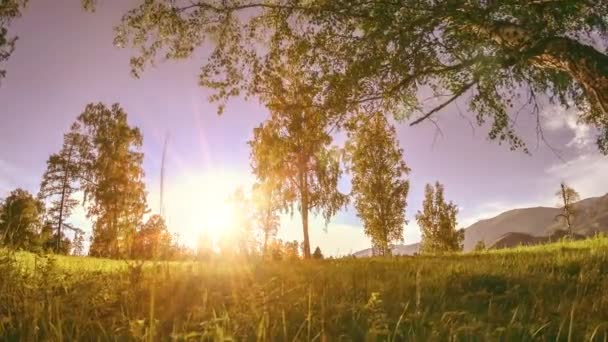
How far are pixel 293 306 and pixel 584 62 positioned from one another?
7.75m

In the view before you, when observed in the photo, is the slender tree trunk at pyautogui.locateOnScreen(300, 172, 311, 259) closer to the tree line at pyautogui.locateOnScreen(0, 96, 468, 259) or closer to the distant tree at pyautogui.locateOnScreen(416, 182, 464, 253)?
the tree line at pyautogui.locateOnScreen(0, 96, 468, 259)

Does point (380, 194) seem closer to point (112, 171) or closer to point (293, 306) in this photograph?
point (112, 171)

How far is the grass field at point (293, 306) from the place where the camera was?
314cm

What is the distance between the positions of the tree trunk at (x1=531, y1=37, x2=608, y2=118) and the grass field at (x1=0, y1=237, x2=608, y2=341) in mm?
3313

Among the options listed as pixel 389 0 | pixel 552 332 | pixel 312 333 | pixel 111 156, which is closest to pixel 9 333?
pixel 312 333

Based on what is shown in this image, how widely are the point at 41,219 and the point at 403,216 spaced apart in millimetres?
43573

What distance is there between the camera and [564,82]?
10625mm

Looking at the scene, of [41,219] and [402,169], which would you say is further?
[402,169]

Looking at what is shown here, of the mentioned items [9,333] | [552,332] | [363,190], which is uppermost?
[363,190]

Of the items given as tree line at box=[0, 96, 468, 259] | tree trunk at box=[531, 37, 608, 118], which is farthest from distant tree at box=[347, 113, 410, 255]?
tree trunk at box=[531, 37, 608, 118]

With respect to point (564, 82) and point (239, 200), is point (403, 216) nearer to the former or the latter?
point (239, 200)

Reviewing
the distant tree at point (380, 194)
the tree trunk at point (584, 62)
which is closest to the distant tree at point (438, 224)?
the distant tree at point (380, 194)

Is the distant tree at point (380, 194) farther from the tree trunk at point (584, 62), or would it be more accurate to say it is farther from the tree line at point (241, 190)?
the tree trunk at point (584, 62)

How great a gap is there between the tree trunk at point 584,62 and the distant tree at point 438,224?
185 ft
